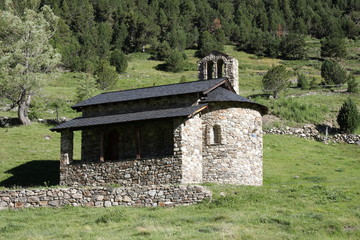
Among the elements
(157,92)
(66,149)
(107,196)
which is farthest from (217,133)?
(66,149)

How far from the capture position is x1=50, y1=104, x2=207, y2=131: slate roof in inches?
1019

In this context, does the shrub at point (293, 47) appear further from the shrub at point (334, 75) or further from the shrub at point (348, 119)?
the shrub at point (348, 119)

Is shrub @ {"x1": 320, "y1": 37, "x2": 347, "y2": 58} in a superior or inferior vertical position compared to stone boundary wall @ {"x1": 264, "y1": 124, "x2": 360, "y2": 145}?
superior

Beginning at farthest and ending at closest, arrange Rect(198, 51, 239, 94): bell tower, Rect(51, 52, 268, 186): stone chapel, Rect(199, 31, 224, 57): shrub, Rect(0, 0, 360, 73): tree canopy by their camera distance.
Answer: Rect(0, 0, 360, 73): tree canopy < Rect(199, 31, 224, 57): shrub < Rect(198, 51, 239, 94): bell tower < Rect(51, 52, 268, 186): stone chapel

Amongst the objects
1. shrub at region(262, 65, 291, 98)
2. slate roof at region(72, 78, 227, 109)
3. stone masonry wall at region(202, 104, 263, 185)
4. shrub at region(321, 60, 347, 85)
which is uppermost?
shrub at region(321, 60, 347, 85)

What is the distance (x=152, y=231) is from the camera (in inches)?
656

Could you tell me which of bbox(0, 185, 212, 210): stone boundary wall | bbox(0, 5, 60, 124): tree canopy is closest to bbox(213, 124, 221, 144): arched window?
bbox(0, 185, 212, 210): stone boundary wall

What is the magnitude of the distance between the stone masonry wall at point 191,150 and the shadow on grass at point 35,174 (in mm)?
9304

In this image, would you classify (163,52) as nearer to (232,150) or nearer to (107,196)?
(232,150)

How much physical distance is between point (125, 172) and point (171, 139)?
140 inches

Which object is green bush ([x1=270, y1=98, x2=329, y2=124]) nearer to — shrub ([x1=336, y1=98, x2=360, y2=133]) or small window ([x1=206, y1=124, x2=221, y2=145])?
shrub ([x1=336, y1=98, x2=360, y2=133])

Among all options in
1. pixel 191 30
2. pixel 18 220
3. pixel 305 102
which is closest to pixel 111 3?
pixel 191 30

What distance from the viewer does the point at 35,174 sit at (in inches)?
1247

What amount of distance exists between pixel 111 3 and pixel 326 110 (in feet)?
339
